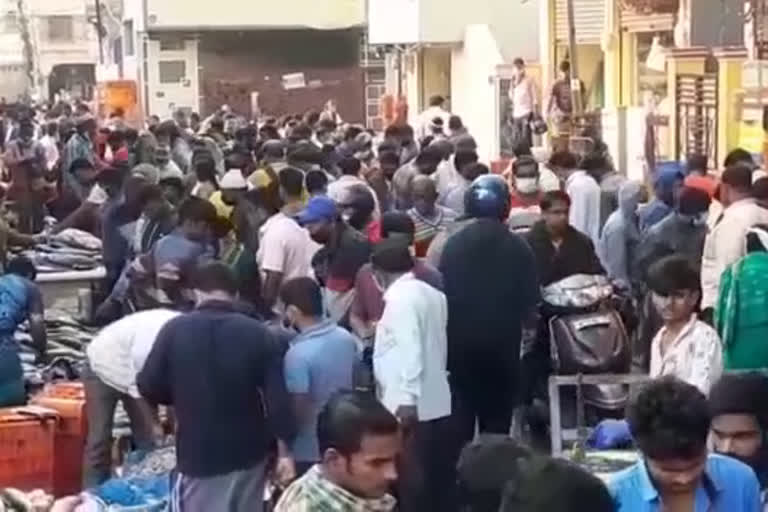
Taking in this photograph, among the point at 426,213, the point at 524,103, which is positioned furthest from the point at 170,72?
→ the point at 426,213

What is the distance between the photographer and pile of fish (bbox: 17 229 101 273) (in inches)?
624

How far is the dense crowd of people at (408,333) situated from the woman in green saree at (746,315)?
0.01m

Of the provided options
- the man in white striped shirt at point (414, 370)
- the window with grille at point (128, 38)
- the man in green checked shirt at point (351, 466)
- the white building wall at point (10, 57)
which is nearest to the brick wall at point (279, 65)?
the window with grille at point (128, 38)

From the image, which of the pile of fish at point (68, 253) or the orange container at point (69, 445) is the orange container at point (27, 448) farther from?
the pile of fish at point (68, 253)

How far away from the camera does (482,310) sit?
975 centimetres

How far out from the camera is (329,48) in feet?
183

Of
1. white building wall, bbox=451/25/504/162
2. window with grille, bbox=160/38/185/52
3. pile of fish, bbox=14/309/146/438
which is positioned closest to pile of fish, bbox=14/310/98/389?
pile of fish, bbox=14/309/146/438

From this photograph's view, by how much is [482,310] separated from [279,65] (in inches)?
1806

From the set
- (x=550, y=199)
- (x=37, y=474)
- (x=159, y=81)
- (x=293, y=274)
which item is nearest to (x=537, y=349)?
(x=550, y=199)

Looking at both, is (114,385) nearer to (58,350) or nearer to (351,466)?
(58,350)

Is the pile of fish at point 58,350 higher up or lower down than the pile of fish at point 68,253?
lower down

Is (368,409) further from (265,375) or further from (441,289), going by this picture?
(441,289)

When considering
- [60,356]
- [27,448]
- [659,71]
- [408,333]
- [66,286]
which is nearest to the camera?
[408,333]

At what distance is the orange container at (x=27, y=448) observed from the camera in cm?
1010
